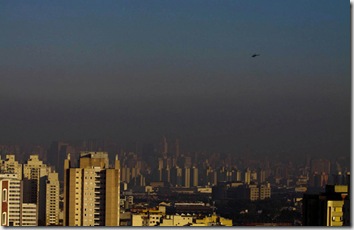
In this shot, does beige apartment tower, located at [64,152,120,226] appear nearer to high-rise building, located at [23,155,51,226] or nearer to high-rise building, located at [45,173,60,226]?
high-rise building, located at [45,173,60,226]

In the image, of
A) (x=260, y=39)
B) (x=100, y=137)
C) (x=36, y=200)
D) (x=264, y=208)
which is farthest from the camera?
(x=100, y=137)

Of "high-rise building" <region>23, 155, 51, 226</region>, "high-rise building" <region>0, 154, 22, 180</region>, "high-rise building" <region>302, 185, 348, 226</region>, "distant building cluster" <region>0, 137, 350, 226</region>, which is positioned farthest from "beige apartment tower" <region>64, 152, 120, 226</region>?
"high-rise building" <region>302, 185, 348, 226</region>

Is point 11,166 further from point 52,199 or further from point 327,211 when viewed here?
point 327,211

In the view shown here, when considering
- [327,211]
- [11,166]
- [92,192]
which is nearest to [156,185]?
[11,166]

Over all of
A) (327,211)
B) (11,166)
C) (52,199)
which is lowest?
(52,199)

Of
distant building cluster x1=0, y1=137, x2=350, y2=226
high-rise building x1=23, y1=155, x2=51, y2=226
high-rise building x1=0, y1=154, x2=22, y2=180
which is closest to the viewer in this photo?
distant building cluster x1=0, y1=137, x2=350, y2=226

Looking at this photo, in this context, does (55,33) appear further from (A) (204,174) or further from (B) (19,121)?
(A) (204,174)

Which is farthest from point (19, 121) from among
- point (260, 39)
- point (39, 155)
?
point (260, 39)
